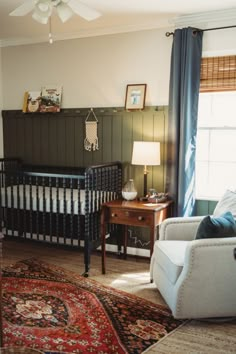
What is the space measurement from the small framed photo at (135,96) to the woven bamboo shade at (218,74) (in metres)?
0.63

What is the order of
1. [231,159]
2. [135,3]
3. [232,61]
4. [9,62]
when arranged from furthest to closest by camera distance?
[9,62]
[231,159]
[232,61]
[135,3]

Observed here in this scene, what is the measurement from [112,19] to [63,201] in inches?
74.4

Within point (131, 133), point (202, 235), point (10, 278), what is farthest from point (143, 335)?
point (131, 133)

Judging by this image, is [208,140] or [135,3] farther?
[208,140]

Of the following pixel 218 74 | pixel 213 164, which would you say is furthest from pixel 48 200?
pixel 218 74

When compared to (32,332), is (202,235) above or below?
above

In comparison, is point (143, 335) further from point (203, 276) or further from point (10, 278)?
point (10, 278)

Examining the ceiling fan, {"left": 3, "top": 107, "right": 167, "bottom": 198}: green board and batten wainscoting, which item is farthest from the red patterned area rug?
the ceiling fan

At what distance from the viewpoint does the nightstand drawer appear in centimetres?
365

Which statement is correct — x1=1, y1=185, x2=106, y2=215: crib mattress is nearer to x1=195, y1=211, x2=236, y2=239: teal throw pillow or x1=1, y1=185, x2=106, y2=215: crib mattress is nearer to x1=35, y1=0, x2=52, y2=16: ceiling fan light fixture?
x1=195, y1=211, x2=236, y2=239: teal throw pillow

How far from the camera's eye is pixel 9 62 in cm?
504

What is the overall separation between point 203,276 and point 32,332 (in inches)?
47.6

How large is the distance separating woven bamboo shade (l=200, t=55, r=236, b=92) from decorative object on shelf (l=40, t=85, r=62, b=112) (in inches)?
67.6

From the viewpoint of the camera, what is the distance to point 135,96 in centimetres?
427
